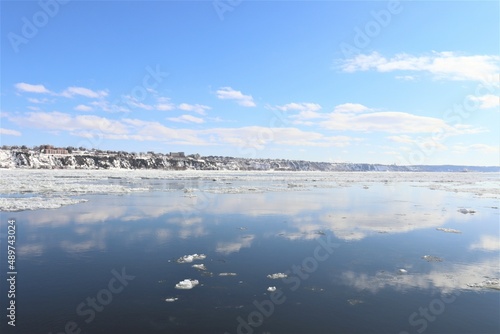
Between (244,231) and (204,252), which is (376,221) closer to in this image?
(244,231)

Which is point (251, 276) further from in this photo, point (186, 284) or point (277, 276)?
point (186, 284)

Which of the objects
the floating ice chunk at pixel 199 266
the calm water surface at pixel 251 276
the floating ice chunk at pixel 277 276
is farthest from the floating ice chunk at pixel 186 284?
the floating ice chunk at pixel 277 276

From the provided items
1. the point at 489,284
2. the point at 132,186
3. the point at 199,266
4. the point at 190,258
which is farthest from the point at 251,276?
the point at 132,186

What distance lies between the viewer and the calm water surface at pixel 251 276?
21.6ft

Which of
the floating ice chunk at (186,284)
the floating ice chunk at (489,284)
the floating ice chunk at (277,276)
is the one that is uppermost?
the floating ice chunk at (186,284)

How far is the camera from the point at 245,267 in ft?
32.1

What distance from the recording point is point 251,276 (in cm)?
902

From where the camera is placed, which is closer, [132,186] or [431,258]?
[431,258]

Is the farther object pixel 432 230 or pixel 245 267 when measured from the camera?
pixel 432 230

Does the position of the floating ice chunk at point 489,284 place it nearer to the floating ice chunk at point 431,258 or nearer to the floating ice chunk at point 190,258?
the floating ice chunk at point 431,258

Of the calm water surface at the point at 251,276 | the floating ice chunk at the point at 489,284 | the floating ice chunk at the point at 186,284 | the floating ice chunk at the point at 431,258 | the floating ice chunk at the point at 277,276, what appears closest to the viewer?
the calm water surface at the point at 251,276

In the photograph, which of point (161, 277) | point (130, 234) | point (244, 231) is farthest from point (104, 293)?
point (244, 231)

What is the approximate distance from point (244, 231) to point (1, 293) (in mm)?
8797

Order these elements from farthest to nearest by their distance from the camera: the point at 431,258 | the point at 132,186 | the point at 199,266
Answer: the point at 132,186
the point at 431,258
the point at 199,266
